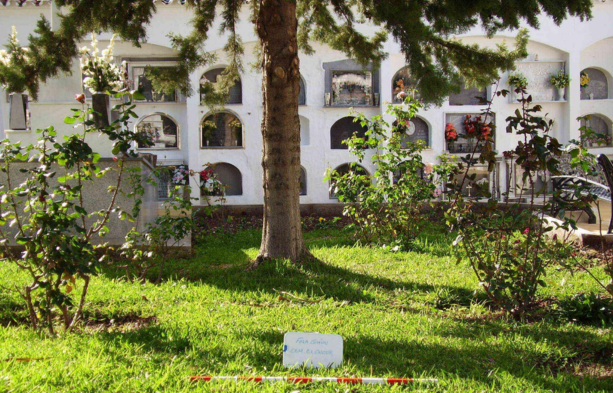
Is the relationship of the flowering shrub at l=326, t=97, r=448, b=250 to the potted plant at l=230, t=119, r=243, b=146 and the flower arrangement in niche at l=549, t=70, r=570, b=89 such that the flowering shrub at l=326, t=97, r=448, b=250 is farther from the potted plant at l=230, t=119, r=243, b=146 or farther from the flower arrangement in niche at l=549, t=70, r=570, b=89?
the flower arrangement in niche at l=549, t=70, r=570, b=89

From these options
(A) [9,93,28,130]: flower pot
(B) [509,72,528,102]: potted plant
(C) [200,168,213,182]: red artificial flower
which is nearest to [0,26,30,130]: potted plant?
(A) [9,93,28,130]: flower pot

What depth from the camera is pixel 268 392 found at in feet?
6.06

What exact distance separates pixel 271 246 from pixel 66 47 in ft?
8.12

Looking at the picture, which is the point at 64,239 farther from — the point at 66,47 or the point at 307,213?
the point at 307,213

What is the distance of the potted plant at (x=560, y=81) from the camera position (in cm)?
991

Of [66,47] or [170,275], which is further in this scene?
[66,47]

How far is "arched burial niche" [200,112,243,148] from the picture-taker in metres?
9.98

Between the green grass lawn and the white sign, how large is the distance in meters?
0.05

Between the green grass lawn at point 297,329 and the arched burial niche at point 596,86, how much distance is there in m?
7.97

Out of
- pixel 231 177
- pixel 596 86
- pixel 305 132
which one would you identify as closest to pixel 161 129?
pixel 231 177

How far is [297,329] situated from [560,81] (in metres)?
9.40

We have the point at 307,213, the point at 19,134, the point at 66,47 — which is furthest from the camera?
the point at 307,213

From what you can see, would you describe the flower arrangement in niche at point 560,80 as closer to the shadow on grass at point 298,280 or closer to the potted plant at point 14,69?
the shadow on grass at point 298,280

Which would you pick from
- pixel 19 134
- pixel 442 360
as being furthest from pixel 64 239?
pixel 19 134
